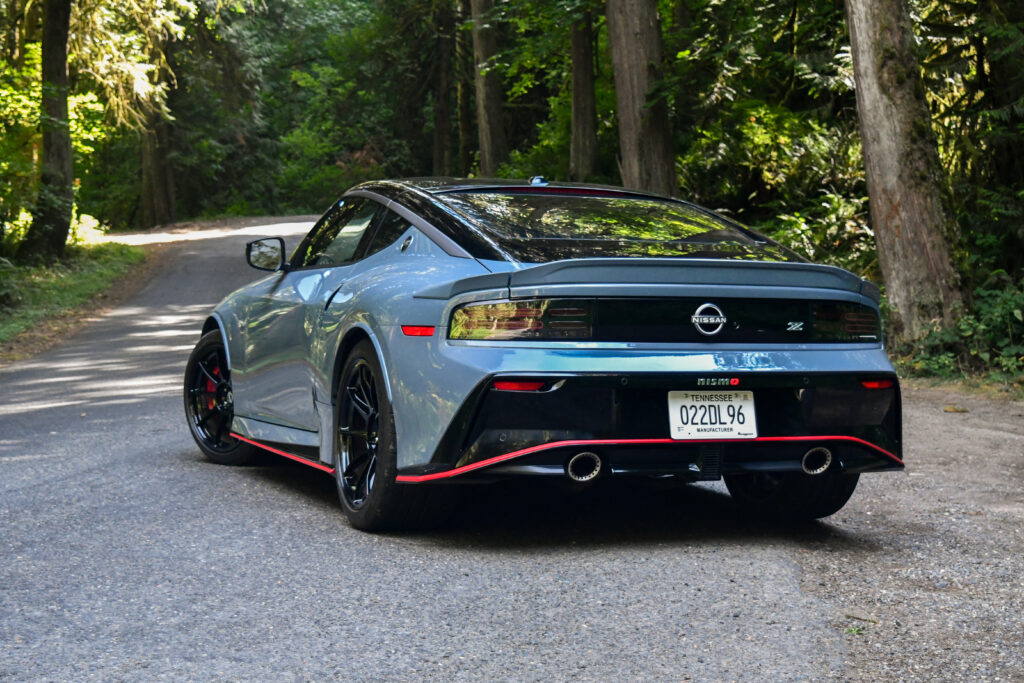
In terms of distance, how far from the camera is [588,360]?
4.71 m

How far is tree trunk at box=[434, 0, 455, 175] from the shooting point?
3747 centimetres

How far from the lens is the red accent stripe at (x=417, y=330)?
16.1ft

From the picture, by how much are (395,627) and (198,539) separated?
5.23 feet

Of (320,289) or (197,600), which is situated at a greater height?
(320,289)

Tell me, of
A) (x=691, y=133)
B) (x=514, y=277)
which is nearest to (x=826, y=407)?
(x=514, y=277)

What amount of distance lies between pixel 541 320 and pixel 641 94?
1258 cm

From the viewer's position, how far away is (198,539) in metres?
5.32

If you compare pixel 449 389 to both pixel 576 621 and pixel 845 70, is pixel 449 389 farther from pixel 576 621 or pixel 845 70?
pixel 845 70

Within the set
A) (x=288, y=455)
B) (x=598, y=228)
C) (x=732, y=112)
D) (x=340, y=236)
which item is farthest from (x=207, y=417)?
(x=732, y=112)

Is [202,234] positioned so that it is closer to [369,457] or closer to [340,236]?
[340,236]

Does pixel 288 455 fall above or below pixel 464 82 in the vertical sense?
below

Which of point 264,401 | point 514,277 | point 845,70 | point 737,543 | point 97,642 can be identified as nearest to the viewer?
point 97,642

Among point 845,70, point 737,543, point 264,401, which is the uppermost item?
point 845,70

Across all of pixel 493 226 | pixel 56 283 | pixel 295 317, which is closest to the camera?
pixel 493 226
